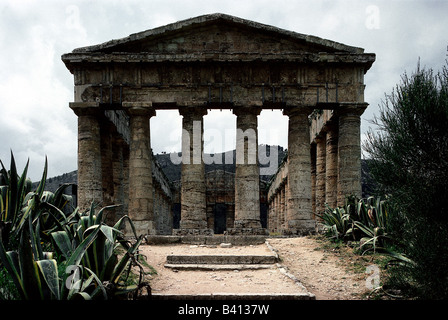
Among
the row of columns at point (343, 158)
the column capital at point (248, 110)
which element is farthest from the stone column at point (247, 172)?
the row of columns at point (343, 158)

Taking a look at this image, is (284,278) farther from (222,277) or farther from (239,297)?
(239,297)

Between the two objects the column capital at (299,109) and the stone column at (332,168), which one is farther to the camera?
the stone column at (332,168)

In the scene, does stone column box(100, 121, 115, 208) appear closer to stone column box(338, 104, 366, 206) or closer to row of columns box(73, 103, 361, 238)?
row of columns box(73, 103, 361, 238)

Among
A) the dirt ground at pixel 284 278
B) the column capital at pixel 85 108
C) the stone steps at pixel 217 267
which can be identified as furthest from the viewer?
the column capital at pixel 85 108

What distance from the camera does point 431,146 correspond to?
24.5 feet

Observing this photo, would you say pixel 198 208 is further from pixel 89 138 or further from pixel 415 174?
pixel 415 174

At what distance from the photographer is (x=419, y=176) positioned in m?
7.52

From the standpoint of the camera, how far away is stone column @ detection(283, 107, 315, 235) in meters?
19.7

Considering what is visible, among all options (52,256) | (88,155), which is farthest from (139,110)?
(52,256)

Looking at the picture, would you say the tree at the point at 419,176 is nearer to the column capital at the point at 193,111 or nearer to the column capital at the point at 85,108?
the column capital at the point at 193,111

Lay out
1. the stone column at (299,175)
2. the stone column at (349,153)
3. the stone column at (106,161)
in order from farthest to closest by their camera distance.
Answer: the stone column at (106,161) < the stone column at (349,153) < the stone column at (299,175)

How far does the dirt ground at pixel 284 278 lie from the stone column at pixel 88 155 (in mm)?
7478

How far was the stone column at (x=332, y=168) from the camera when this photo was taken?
21.9 m

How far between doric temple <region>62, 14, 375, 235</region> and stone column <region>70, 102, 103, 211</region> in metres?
0.05
